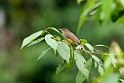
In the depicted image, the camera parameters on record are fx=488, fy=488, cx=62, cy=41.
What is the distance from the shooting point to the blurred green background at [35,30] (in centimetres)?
544

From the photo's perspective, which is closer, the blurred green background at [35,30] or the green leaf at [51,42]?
the green leaf at [51,42]

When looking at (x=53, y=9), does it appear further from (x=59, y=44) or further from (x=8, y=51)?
(x=59, y=44)

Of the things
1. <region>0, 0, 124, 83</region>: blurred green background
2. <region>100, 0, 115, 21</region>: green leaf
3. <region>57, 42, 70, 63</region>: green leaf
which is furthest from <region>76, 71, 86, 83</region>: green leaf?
<region>0, 0, 124, 83</region>: blurred green background

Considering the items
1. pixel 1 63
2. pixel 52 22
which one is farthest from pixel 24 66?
pixel 52 22

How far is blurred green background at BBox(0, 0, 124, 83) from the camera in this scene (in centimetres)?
544

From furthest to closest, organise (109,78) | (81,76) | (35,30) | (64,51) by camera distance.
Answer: (35,30), (81,76), (64,51), (109,78)

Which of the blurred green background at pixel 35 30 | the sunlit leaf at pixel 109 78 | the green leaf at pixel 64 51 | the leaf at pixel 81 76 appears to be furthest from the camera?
the blurred green background at pixel 35 30

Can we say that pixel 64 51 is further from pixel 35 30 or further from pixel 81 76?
A: pixel 35 30

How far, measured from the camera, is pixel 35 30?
240 inches

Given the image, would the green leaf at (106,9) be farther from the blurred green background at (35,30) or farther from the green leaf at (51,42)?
the blurred green background at (35,30)

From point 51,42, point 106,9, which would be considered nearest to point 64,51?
point 51,42

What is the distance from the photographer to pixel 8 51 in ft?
21.1

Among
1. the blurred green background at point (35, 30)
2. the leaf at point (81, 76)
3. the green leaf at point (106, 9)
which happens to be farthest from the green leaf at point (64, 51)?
the blurred green background at point (35, 30)

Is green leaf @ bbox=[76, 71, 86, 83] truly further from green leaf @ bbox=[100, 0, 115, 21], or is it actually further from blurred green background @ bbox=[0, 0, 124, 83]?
blurred green background @ bbox=[0, 0, 124, 83]
